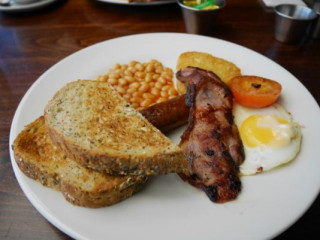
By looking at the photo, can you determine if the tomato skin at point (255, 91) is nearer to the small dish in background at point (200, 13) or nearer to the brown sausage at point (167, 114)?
the brown sausage at point (167, 114)

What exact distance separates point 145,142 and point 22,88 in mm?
1173

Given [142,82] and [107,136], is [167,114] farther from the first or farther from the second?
[142,82]

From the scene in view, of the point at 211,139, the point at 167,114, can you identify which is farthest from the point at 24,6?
the point at 211,139

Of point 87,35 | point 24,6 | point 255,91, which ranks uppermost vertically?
point 255,91

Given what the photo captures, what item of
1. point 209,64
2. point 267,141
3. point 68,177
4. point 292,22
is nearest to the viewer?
point 68,177

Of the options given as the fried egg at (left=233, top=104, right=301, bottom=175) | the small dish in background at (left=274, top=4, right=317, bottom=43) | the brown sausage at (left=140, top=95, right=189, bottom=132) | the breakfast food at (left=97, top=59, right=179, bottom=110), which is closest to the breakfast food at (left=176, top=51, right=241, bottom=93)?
the breakfast food at (left=97, top=59, right=179, bottom=110)

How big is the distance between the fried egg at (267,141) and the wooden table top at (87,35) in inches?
25.0

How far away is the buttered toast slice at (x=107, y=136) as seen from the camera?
117 cm

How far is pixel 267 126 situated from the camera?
142 cm

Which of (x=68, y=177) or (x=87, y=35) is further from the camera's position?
(x=87, y=35)

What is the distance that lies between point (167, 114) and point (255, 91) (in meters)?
0.51

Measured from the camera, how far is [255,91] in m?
1.59

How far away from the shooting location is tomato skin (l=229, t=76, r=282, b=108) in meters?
1.57

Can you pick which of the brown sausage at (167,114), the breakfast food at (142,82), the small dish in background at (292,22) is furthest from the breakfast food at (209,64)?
the small dish in background at (292,22)
